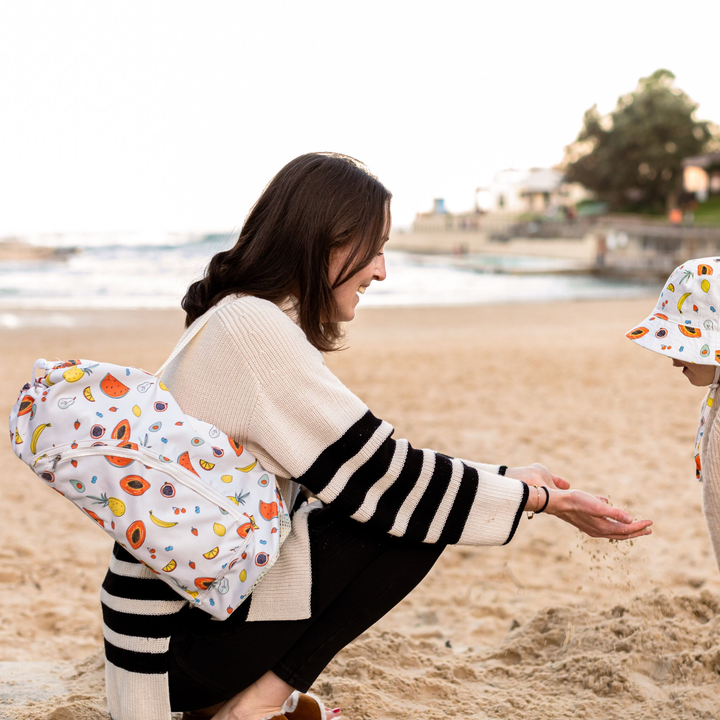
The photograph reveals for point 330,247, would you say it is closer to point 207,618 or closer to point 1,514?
point 207,618

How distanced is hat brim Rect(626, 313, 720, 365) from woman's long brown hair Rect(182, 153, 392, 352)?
726 mm

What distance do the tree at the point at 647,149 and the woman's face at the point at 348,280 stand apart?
138ft

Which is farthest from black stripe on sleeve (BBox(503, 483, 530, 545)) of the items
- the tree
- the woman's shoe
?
the tree

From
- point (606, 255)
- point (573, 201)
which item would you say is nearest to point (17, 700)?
point (606, 255)

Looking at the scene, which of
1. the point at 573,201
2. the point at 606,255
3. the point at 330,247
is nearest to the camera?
the point at 330,247

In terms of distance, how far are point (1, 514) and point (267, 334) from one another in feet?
9.56

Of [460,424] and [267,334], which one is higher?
[267,334]

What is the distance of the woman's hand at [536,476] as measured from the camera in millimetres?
1747

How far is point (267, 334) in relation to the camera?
1.51m

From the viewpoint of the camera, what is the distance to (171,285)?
71.3ft

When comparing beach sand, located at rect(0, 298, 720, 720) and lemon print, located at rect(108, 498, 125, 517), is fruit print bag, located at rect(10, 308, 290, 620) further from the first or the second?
beach sand, located at rect(0, 298, 720, 720)

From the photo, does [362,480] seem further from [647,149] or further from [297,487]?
[647,149]

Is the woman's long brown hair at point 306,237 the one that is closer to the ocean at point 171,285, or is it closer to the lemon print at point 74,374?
the lemon print at point 74,374

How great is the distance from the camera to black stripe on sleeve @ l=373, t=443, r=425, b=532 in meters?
1.56
